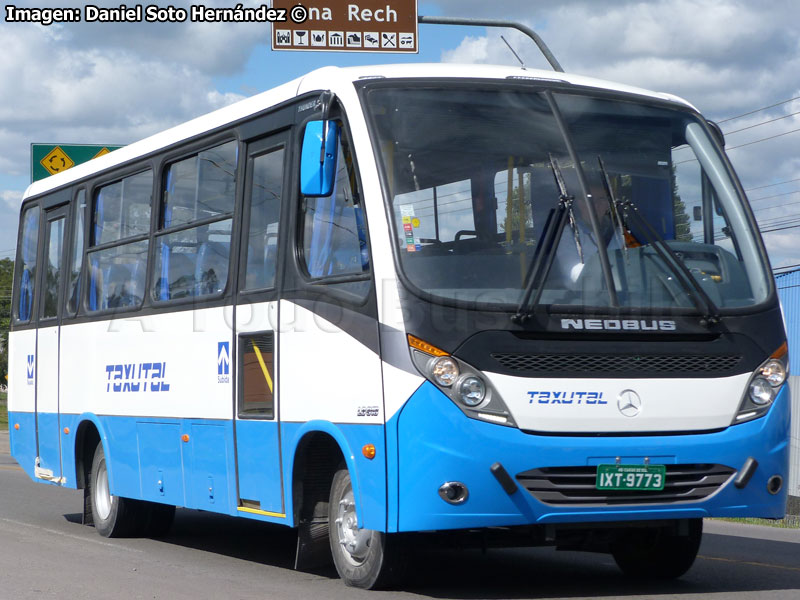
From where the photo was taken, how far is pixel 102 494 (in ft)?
42.7

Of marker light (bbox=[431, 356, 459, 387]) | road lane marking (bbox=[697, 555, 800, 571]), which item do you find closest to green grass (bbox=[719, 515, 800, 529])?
road lane marking (bbox=[697, 555, 800, 571])

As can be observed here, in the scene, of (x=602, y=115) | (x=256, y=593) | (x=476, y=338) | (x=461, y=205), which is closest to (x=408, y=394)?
(x=476, y=338)

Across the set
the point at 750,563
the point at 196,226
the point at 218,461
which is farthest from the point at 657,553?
the point at 196,226

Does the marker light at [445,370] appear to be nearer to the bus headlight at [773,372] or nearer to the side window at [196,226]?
the bus headlight at [773,372]

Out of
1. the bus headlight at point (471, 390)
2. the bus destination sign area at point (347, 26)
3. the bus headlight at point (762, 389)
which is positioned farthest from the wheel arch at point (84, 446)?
the bus destination sign area at point (347, 26)

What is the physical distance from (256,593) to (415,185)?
2.82 metres

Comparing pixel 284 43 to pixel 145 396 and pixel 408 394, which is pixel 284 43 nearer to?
pixel 145 396

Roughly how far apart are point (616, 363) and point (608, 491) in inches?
29.8

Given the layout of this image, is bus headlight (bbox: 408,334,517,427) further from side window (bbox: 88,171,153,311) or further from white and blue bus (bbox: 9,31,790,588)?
side window (bbox: 88,171,153,311)

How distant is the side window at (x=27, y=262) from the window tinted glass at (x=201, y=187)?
392 centimetres

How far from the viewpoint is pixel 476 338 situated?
7.72 m

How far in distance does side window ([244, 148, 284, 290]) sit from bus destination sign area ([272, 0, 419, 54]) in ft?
30.5

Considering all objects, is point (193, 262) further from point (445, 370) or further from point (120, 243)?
point (445, 370)

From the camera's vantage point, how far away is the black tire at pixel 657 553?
30.2 feet
